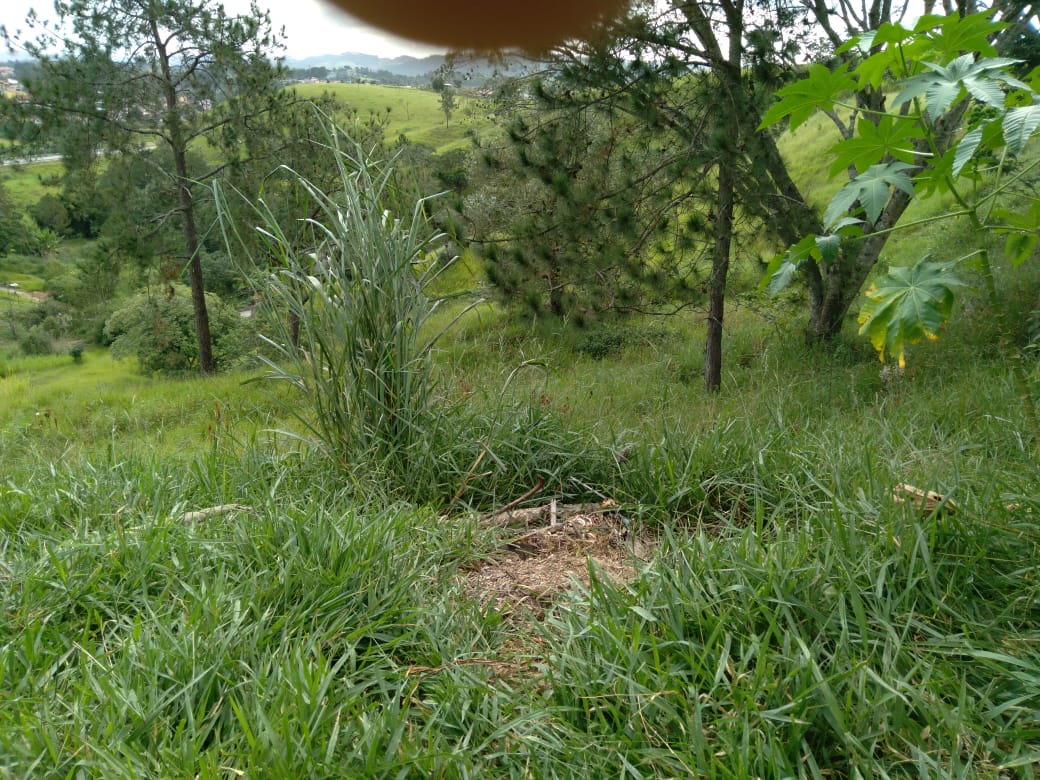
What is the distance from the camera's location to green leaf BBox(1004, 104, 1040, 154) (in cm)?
123

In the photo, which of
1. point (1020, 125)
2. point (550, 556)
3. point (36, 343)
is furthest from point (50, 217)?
point (1020, 125)

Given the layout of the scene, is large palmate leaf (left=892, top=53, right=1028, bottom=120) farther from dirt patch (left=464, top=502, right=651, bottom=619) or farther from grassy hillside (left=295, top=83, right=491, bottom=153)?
dirt patch (left=464, top=502, right=651, bottom=619)

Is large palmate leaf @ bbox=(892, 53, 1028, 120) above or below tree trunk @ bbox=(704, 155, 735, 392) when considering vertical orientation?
above

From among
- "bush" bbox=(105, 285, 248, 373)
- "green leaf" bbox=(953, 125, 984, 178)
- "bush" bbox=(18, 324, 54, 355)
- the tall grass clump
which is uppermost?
"green leaf" bbox=(953, 125, 984, 178)

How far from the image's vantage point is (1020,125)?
1257mm

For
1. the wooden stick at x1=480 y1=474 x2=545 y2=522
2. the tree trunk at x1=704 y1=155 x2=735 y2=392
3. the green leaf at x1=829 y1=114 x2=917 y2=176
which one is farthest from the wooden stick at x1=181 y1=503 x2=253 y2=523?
the tree trunk at x1=704 y1=155 x2=735 y2=392

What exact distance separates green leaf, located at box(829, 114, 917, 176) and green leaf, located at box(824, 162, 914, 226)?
0.10 ft

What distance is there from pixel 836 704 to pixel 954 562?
659 millimetres

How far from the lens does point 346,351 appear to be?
106 inches

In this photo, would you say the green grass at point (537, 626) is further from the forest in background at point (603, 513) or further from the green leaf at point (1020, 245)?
the green leaf at point (1020, 245)

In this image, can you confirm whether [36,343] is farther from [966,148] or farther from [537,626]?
[966,148]

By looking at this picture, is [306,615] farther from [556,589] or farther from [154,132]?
[154,132]

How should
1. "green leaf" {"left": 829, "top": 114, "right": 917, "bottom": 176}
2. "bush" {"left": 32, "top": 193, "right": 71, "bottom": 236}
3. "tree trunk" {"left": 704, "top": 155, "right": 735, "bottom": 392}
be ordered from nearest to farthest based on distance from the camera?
"green leaf" {"left": 829, "top": 114, "right": 917, "bottom": 176} < "tree trunk" {"left": 704, "top": 155, "right": 735, "bottom": 392} < "bush" {"left": 32, "top": 193, "right": 71, "bottom": 236}

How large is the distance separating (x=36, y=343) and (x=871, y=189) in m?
38.5
